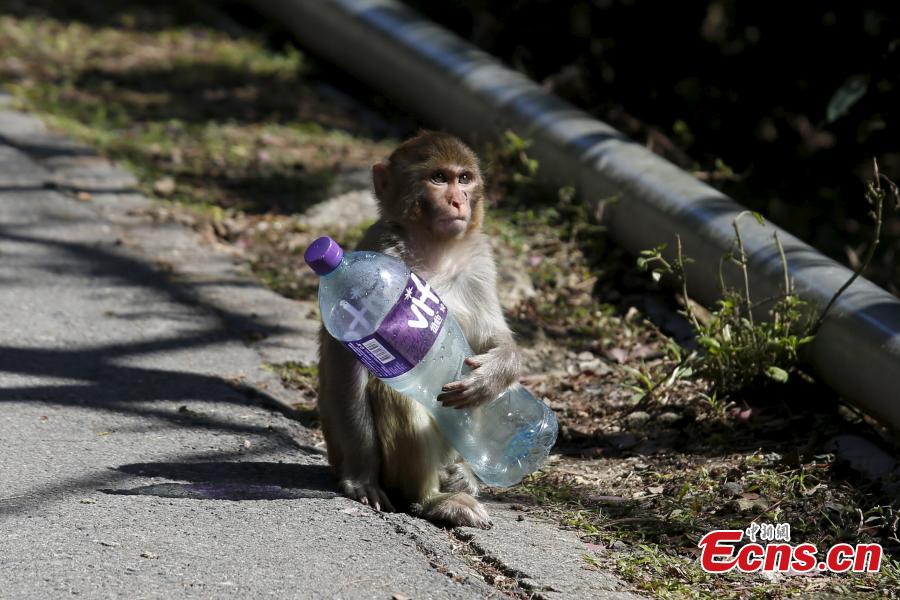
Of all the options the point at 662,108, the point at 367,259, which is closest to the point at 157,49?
the point at 662,108

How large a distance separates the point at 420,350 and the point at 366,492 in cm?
54

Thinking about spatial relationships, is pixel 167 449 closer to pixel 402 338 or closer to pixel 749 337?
pixel 402 338

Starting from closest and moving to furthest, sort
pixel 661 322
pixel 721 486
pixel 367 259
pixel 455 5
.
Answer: pixel 367 259, pixel 721 486, pixel 661 322, pixel 455 5

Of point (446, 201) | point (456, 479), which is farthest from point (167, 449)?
point (446, 201)

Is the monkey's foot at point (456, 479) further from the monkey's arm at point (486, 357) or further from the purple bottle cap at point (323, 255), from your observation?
the purple bottle cap at point (323, 255)

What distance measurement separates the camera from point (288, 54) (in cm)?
956

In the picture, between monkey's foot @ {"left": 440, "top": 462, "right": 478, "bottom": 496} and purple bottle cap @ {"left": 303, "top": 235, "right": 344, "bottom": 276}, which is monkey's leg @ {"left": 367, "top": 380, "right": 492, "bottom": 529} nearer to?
monkey's foot @ {"left": 440, "top": 462, "right": 478, "bottom": 496}

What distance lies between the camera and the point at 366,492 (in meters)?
4.07

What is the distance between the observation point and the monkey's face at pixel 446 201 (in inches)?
167

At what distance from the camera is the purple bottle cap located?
12.5 ft

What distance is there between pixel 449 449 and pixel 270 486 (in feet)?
1.99

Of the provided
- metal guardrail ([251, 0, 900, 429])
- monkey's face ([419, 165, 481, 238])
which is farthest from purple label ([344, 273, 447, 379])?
metal guardrail ([251, 0, 900, 429])

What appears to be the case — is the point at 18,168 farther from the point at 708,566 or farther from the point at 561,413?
the point at 708,566

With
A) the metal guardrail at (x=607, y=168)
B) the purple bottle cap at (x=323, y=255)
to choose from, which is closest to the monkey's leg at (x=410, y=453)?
the purple bottle cap at (x=323, y=255)
